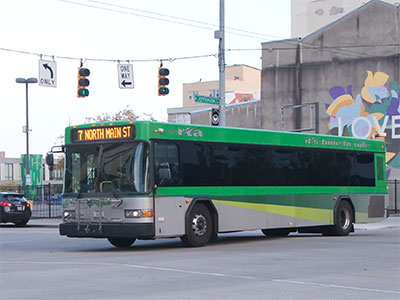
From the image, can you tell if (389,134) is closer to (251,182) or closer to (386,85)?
(386,85)

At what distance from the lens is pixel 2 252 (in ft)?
59.0

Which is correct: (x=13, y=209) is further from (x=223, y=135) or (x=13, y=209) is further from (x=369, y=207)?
(x=223, y=135)

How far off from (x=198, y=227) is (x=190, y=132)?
2271 mm

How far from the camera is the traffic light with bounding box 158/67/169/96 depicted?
27453 mm

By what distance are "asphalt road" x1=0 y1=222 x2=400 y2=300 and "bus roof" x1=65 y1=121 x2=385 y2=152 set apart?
2.65 metres

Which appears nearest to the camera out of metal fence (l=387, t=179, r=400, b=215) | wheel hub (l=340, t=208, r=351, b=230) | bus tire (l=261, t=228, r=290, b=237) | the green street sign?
wheel hub (l=340, t=208, r=351, b=230)

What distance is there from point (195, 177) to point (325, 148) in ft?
18.7

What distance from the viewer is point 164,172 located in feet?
55.1

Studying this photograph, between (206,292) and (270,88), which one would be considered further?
→ (270,88)

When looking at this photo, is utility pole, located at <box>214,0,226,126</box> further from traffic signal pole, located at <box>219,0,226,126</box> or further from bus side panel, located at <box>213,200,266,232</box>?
bus side panel, located at <box>213,200,266,232</box>

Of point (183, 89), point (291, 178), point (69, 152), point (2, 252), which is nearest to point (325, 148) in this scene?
point (291, 178)

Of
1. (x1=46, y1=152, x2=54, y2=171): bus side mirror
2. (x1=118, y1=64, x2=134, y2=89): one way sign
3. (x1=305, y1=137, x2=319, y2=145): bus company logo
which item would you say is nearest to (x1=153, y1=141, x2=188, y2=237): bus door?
(x1=46, y1=152, x2=54, y2=171): bus side mirror

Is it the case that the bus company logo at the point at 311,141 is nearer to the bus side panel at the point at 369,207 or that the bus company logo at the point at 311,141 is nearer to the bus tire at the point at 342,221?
the bus tire at the point at 342,221

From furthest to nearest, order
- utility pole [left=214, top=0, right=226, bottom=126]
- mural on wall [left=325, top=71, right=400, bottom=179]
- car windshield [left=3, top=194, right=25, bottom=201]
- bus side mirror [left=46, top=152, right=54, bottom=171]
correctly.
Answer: mural on wall [left=325, top=71, right=400, bottom=179], car windshield [left=3, top=194, right=25, bottom=201], utility pole [left=214, top=0, right=226, bottom=126], bus side mirror [left=46, top=152, right=54, bottom=171]
